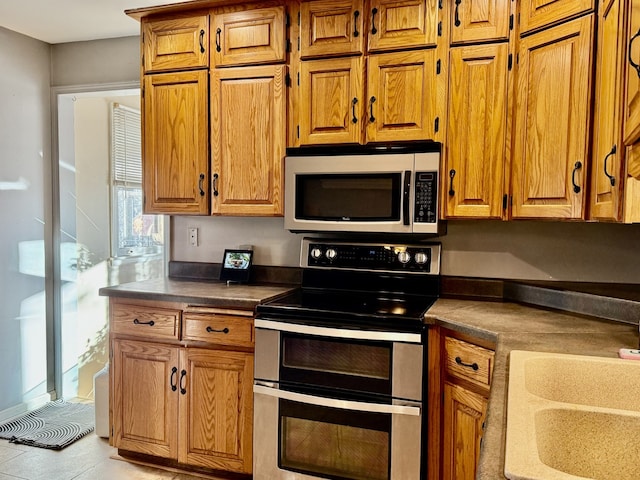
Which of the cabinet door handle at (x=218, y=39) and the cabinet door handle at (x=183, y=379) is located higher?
the cabinet door handle at (x=218, y=39)

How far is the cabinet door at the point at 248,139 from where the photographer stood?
2461 millimetres

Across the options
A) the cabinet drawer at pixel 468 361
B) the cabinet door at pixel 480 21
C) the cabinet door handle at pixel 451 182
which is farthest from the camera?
the cabinet door handle at pixel 451 182

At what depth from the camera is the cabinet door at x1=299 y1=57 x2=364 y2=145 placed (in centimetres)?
231

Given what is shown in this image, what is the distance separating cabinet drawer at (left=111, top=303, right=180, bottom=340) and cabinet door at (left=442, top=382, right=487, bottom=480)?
1.28 meters

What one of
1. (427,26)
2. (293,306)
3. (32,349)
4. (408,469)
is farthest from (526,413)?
(32,349)

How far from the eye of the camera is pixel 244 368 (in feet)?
7.39

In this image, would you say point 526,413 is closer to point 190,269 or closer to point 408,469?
point 408,469

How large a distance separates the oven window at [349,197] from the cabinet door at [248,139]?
148 millimetres

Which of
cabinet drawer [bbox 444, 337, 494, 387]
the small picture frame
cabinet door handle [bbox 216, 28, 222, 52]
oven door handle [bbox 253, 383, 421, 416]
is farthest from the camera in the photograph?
the small picture frame

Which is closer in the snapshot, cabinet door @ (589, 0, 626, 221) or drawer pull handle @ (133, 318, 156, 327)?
cabinet door @ (589, 0, 626, 221)

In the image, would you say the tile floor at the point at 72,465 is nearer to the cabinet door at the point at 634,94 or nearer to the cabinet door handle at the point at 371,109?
the cabinet door handle at the point at 371,109

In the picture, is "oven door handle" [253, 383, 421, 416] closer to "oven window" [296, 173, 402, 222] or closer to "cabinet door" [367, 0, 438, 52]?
"oven window" [296, 173, 402, 222]

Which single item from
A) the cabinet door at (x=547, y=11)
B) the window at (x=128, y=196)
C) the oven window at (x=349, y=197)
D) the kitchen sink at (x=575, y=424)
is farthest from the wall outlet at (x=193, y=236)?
the kitchen sink at (x=575, y=424)

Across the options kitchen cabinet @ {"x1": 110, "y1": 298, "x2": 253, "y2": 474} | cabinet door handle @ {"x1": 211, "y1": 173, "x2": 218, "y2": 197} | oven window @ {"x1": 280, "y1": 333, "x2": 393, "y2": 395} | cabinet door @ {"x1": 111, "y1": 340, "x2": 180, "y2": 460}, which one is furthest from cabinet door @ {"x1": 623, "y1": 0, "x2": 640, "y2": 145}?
cabinet door @ {"x1": 111, "y1": 340, "x2": 180, "y2": 460}
